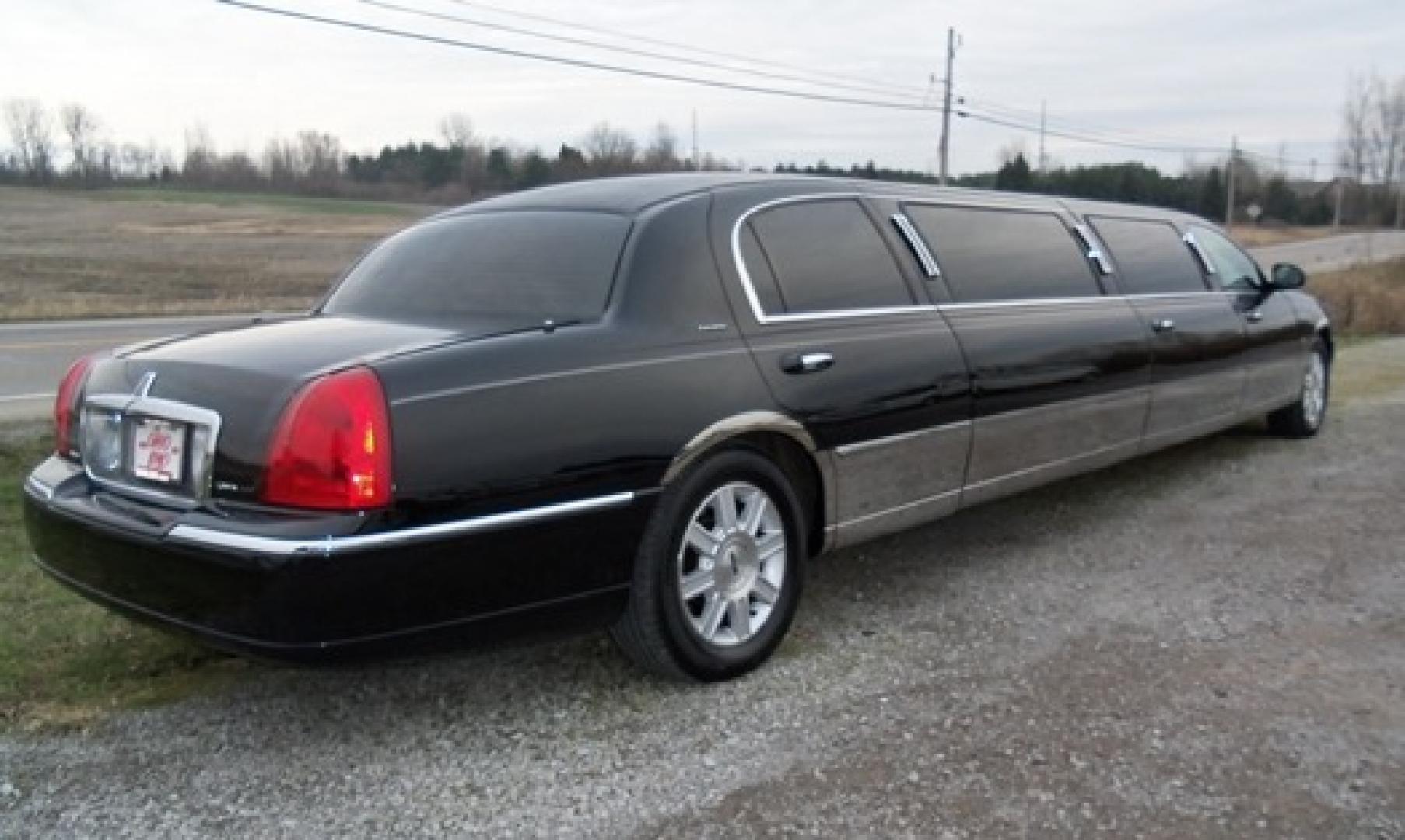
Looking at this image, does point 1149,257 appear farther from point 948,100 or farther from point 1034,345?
point 948,100

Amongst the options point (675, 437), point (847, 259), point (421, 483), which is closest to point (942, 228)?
point (847, 259)

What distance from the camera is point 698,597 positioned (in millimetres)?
3535

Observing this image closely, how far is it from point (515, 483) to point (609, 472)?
291mm

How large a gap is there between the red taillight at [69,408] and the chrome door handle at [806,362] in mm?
2107

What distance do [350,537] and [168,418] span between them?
26.7 inches

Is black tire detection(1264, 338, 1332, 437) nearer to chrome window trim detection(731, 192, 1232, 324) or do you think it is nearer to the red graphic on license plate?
chrome window trim detection(731, 192, 1232, 324)

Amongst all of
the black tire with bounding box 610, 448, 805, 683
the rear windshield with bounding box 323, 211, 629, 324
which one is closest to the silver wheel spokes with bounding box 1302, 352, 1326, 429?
the black tire with bounding box 610, 448, 805, 683

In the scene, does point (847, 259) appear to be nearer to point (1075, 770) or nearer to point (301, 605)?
point (1075, 770)

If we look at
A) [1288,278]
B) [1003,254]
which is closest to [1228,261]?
[1288,278]

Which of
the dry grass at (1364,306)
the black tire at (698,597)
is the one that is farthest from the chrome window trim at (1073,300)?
the dry grass at (1364,306)

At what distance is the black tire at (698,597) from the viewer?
335 centimetres

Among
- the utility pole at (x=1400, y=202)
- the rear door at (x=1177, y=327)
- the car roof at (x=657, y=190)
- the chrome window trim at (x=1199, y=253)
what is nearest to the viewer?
the car roof at (x=657, y=190)

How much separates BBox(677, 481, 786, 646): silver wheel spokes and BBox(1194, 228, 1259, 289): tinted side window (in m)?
4.00

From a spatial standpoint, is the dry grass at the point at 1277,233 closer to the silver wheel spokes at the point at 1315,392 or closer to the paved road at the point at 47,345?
the paved road at the point at 47,345
